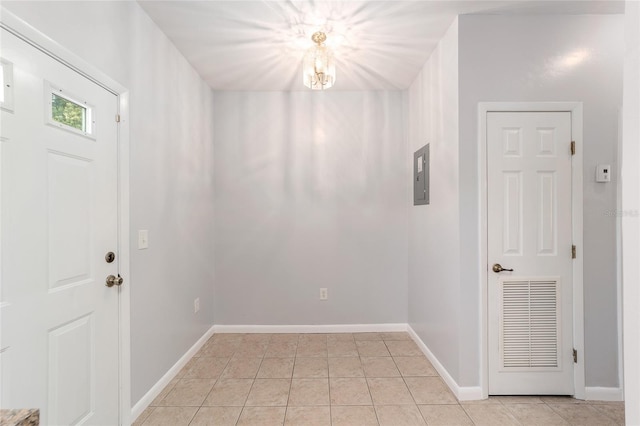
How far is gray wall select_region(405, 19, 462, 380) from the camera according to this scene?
2.24 m

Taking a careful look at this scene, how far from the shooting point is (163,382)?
7.50ft

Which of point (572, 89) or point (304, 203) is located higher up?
point (572, 89)

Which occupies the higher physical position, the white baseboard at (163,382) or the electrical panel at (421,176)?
the electrical panel at (421,176)

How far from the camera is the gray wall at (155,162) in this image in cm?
161

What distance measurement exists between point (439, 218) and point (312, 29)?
185 cm

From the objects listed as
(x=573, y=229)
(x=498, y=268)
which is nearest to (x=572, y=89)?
(x=573, y=229)

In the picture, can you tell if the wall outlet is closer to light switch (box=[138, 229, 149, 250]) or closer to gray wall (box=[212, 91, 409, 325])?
gray wall (box=[212, 91, 409, 325])

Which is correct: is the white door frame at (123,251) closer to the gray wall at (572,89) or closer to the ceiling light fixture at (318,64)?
the ceiling light fixture at (318,64)

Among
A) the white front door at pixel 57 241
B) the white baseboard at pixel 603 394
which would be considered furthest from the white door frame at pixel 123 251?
the white baseboard at pixel 603 394

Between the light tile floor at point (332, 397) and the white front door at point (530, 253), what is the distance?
9.4 inches

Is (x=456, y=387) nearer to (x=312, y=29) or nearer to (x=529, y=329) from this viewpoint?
(x=529, y=329)

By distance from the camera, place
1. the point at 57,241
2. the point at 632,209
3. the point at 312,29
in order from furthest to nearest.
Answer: the point at 312,29 → the point at 57,241 → the point at 632,209

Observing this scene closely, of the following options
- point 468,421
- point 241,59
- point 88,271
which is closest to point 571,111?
point 468,421

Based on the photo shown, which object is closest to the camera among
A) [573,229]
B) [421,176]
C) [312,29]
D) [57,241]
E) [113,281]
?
[57,241]
